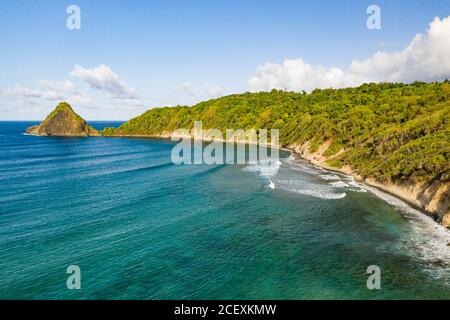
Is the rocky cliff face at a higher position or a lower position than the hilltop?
lower

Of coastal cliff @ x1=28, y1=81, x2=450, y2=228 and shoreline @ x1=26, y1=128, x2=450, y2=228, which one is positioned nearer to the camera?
shoreline @ x1=26, y1=128, x2=450, y2=228

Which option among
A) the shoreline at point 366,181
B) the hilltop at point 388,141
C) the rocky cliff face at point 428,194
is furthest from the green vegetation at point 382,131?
the shoreline at point 366,181

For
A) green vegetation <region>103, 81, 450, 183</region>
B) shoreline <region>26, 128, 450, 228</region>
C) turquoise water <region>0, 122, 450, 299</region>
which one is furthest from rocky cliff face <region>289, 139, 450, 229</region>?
turquoise water <region>0, 122, 450, 299</region>

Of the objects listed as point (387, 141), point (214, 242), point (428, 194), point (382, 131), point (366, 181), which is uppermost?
point (382, 131)

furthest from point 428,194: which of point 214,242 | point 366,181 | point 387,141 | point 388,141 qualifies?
point 214,242

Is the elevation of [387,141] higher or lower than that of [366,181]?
higher

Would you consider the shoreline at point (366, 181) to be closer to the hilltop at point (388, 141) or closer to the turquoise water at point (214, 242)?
the hilltop at point (388, 141)

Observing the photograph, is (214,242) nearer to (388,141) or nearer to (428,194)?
(428,194)

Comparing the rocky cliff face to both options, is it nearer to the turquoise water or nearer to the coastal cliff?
the coastal cliff
